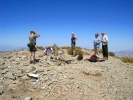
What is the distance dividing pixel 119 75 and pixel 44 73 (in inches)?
190

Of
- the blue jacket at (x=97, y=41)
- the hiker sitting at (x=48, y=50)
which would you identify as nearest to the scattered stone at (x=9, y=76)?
the hiker sitting at (x=48, y=50)

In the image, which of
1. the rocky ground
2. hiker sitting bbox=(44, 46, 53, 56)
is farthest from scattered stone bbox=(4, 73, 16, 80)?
hiker sitting bbox=(44, 46, 53, 56)

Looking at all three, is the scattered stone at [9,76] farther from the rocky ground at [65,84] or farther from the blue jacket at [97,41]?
the blue jacket at [97,41]

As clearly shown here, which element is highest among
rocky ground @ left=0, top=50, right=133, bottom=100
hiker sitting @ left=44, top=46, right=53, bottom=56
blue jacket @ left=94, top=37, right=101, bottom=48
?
blue jacket @ left=94, top=37, right=101, bottom=48

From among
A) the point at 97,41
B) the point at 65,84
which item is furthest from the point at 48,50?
the point at 65,84

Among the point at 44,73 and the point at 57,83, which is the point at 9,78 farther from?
the point at 57,83

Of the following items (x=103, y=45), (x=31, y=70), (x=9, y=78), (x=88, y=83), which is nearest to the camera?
(x=88, y=83)

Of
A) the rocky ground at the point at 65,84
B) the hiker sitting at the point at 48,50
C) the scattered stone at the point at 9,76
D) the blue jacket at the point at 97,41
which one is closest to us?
the rocky ground at the point at 65,84

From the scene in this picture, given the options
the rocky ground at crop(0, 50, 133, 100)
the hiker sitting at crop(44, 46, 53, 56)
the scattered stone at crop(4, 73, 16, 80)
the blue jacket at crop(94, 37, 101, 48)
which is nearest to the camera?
the rocky ground at crop(0, 50, 133, 100)

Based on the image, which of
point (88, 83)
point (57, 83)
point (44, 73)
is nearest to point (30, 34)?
point (44, 73)

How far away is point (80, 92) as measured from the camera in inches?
281

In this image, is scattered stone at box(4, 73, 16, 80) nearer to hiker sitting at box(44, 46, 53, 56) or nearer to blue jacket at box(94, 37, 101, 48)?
hiker sitting at box(44, 46, 53, 56)

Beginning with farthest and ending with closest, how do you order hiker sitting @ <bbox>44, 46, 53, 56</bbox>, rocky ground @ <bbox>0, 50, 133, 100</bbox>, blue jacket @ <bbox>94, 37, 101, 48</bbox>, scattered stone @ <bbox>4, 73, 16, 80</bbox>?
hiker sitting @ <bbox>44, 46, 53, 56</bbox> < blue jacket @ <bbox>94, 37, 101, 48</bbox> < scattered stone @ <bbox>4, 73, 16, 80</bbox> < rocky ground @ <bbox>0, 50, 133, 100</bbox>

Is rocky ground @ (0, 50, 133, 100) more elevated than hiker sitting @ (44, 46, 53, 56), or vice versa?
hiker sitting @ (44, 46, 53, 56)
